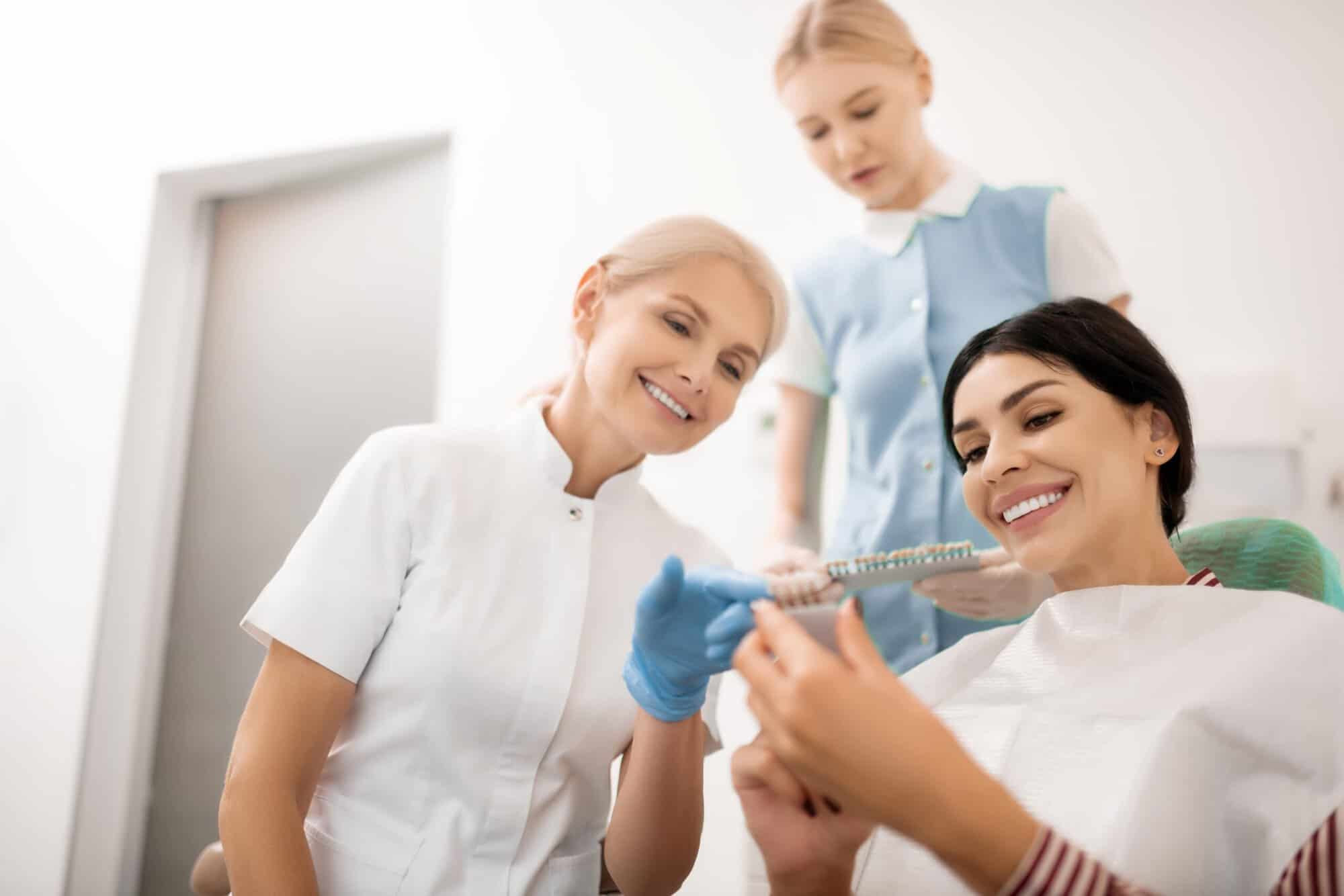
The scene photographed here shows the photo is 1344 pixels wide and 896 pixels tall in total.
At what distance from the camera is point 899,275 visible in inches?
53.5

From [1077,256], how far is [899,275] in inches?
9.1

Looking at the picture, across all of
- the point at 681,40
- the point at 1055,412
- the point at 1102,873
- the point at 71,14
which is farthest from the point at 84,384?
the point at 1102,873

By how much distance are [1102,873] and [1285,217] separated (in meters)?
1.46

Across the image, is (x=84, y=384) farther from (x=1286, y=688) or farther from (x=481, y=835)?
(x=1286, y=688)

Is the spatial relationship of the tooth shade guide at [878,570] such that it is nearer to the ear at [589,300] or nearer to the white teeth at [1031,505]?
the white teeth at [1031,505]

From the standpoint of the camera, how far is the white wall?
1.65 metres

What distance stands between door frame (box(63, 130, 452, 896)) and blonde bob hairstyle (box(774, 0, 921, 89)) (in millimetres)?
1189

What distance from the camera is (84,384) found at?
250 centimetres

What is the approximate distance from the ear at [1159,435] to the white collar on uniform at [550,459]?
0.55m

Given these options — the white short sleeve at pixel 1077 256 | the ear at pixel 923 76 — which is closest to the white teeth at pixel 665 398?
the white short sleeve at pixel 1077 256

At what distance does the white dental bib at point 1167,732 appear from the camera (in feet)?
2.35

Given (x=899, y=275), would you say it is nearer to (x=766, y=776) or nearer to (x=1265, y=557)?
(x=1265, y=557)

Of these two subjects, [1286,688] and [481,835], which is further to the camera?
[481,835]

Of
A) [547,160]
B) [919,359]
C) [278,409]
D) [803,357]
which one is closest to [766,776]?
[919,359]
